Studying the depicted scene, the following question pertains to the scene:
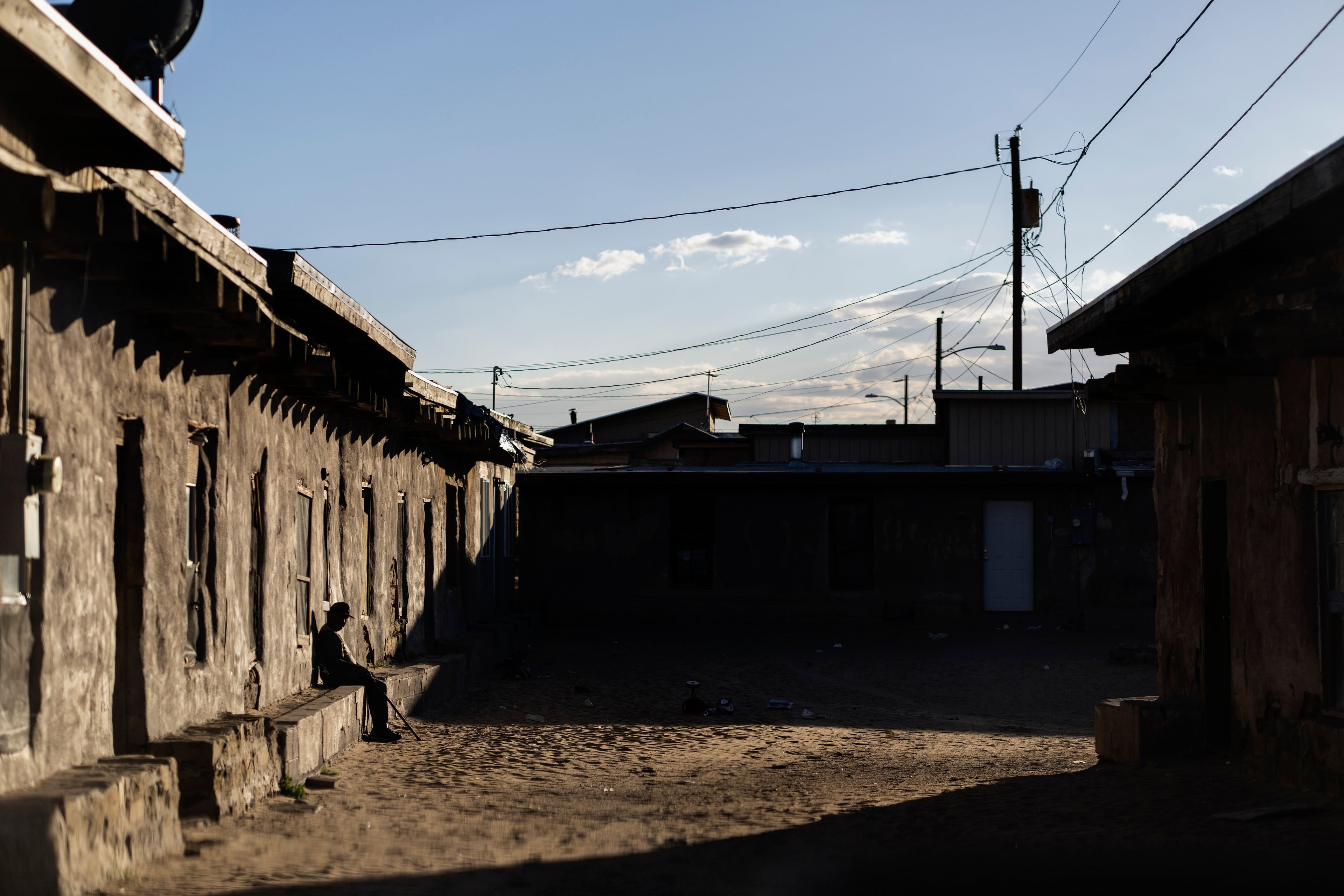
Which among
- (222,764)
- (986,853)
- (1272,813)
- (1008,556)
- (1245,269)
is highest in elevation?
(1245,269)

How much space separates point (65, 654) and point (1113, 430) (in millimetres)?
20819

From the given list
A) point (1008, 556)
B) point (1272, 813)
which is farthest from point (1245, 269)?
point (1008, 556)

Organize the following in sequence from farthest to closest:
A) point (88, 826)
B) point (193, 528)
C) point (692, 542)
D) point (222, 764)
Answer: point (692, 542) → point (193, 528) → point (222, 764) → point (88, 826)

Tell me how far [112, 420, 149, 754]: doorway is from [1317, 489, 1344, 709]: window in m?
7.22

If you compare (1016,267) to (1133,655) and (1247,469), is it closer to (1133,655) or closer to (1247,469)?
(1133,655)

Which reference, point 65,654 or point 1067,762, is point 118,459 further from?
point 1067,762

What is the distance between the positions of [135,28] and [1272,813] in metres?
8.59

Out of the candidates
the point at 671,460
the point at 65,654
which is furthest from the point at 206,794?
the point at 671,460

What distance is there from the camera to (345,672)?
1177 centimetres

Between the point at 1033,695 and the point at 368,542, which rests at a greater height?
the point at 368,542

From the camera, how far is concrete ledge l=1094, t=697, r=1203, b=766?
9.69m

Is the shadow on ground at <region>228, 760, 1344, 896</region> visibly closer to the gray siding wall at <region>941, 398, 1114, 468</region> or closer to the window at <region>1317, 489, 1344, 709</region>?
the window at <region>1317, 489, 1344, 709</region>

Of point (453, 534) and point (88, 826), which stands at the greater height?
point (453, 534)

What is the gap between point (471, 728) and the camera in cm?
1303
